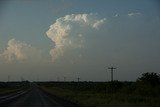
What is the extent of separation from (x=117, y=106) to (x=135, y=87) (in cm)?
4237

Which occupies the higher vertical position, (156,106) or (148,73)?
(148,73)

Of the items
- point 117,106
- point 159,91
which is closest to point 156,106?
point 117,106

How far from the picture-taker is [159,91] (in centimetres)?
6197

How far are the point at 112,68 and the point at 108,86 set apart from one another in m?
5.74

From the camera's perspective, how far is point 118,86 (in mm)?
90125

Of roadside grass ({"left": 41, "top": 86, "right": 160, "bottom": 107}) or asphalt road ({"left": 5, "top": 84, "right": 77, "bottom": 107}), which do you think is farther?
asphalt road ({"left": 5, "top": 84, "right": 77, "bottom": 107})

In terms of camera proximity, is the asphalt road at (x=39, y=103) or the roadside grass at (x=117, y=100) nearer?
the roadside grass at (x=117, y=100)

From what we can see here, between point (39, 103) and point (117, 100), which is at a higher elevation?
point (117, 100)

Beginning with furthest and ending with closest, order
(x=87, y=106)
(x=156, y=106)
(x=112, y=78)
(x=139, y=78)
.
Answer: (x=112, y=78), (x=139, y=78), (x=87, y=106), (x=156, y=106)

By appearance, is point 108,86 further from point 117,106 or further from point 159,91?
point 117,106

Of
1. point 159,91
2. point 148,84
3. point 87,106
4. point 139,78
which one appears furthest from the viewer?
point 139,78

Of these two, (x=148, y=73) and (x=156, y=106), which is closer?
(x=156, y=106)

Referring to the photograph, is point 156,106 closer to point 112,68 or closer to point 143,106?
point 143,106

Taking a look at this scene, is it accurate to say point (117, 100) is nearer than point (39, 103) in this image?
No
